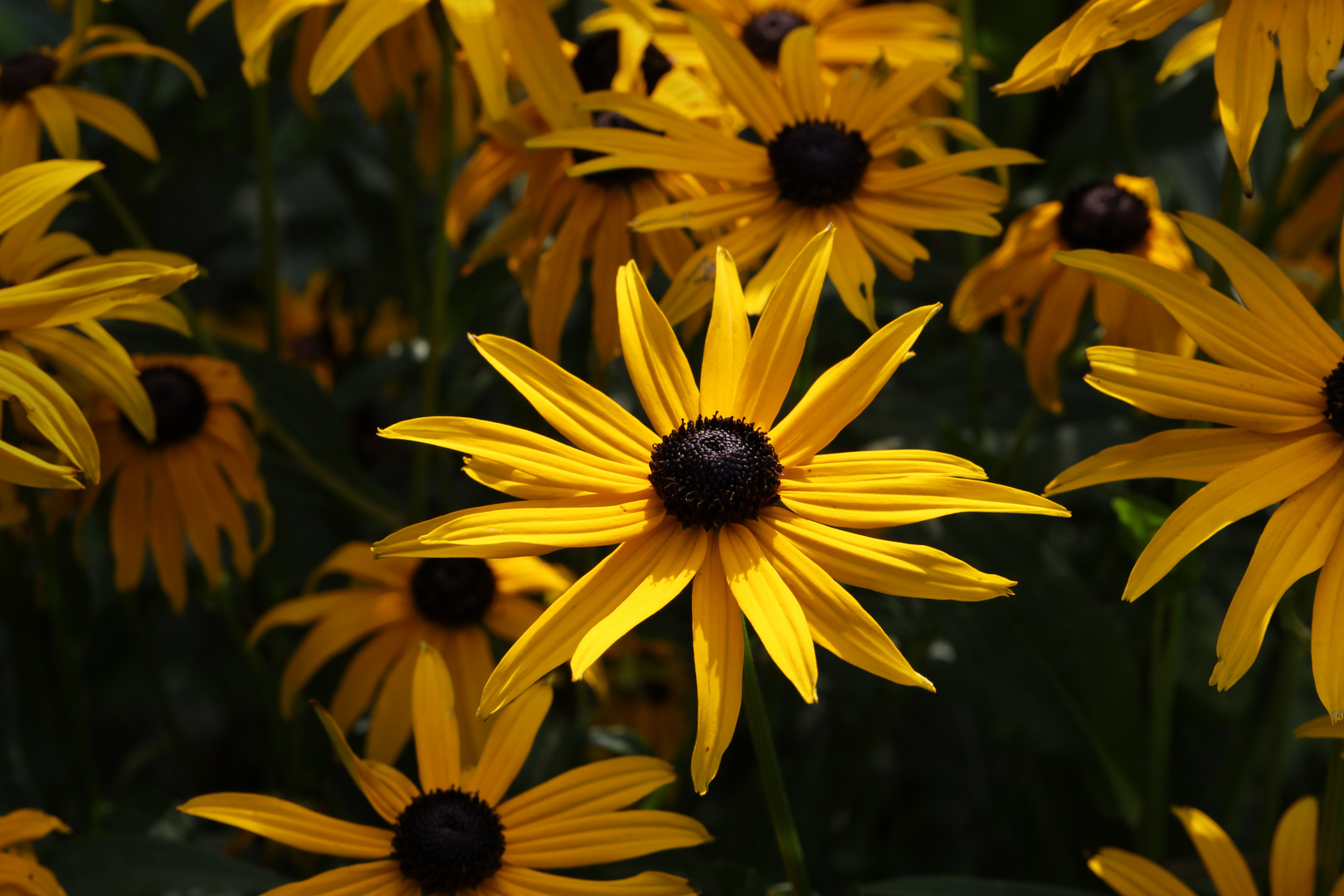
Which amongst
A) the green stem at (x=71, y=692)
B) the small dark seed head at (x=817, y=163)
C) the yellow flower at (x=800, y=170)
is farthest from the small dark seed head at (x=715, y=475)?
the green stem at (x=71, y=692)

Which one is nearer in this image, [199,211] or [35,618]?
[35,618]

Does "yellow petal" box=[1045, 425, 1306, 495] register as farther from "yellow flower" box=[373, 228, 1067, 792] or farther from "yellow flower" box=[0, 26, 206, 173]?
"yellow flower" box=[0, 26, 206, 173]

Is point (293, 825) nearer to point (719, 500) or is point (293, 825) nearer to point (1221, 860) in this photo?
point (719, 500)

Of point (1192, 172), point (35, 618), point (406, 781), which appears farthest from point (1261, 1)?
point (35, 618)

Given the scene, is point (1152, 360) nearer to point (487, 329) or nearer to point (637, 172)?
point (637, 172)

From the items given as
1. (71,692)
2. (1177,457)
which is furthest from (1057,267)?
(71,692)
